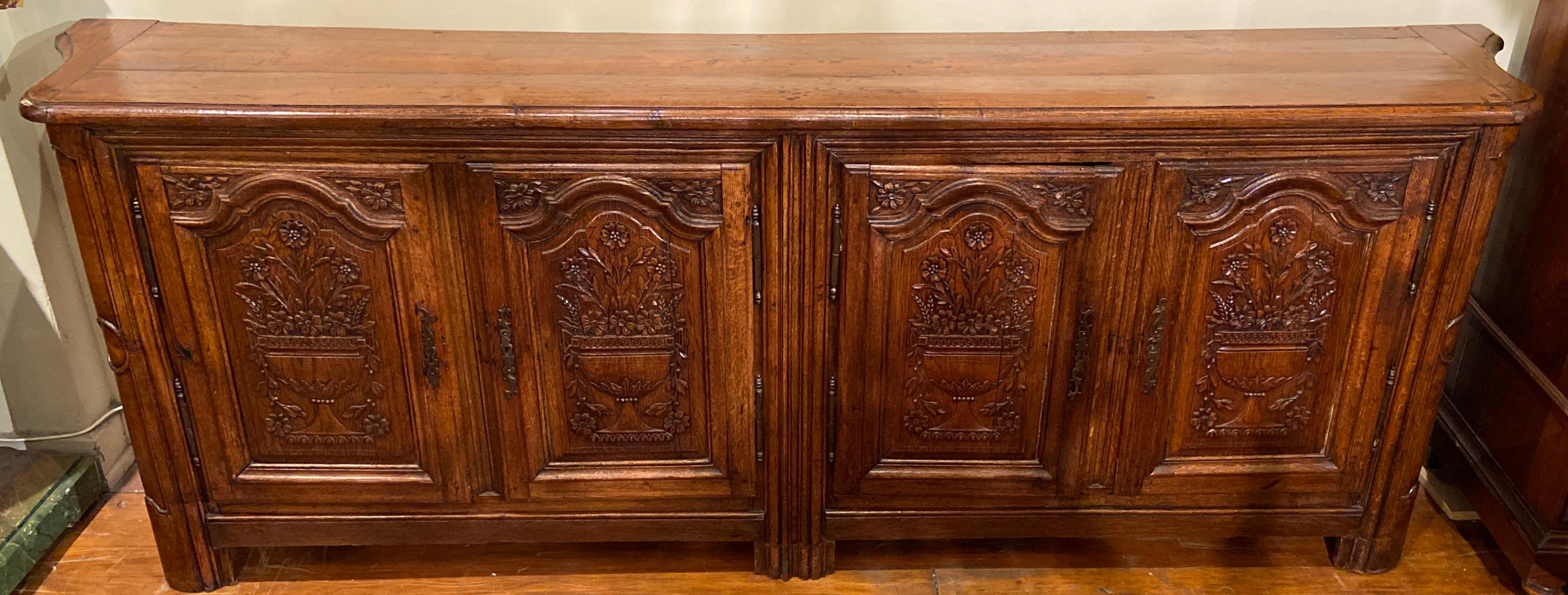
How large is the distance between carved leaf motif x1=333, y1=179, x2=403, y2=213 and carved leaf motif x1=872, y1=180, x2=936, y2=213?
25.8 inches

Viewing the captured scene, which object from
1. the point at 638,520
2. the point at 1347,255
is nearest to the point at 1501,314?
the point at 1347,255

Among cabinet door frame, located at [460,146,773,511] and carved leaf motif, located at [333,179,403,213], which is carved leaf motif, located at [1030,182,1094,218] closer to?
cabinet door frame, located at [460,146,773,511]

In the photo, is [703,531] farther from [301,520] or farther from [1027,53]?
[1027,53]

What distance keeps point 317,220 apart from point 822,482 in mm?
866

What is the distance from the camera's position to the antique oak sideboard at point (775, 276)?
1642 millimetres

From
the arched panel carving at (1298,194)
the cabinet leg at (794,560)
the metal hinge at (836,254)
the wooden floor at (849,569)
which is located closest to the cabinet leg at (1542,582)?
the wooden floor at (849,569)

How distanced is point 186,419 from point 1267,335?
1654 mm

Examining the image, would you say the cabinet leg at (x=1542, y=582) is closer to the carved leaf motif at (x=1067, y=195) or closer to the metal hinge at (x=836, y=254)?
the carved leaf motif at (x=1067, y=195)

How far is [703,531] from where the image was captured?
2025 millimetres

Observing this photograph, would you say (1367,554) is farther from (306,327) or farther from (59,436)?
(59,436)

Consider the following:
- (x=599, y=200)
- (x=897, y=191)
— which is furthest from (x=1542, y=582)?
(x=599, y=200)

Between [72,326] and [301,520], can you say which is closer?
[301,520]

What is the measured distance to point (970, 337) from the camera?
182 centimetres

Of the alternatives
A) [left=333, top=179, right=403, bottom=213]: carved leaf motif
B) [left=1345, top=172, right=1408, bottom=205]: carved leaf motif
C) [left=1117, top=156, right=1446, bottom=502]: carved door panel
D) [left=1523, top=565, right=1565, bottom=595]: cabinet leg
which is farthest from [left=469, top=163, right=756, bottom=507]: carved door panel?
[left=1523, top=565, right=1565, bottom=595]: cabinet leg
